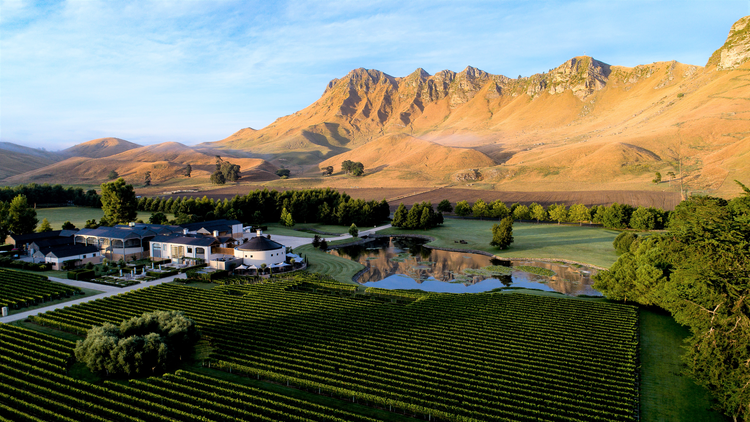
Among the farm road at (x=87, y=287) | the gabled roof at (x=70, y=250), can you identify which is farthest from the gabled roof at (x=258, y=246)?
the gabled roof at (x=70, y=250)

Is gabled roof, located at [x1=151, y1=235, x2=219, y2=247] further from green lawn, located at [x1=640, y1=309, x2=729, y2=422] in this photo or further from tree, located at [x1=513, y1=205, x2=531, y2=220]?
tree, located at [x1=513, y1=205, x2=531, y2=220]

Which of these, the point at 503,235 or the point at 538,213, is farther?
the point at 538,213

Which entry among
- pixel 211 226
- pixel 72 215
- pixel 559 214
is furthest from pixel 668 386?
pixel 72 215

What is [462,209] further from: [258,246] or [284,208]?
[258,246]

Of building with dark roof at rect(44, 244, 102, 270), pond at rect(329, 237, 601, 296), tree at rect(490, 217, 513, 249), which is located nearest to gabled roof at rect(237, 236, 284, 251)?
pond at rect(329, 237, 601, 296)

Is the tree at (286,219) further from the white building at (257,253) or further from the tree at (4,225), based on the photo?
the tree at (4,225)

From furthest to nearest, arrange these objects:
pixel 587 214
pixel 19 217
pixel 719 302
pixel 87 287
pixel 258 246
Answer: pixel 587 214
pixel 19 217
pixel 258 246
pixel 87 287
pixel 719 302
